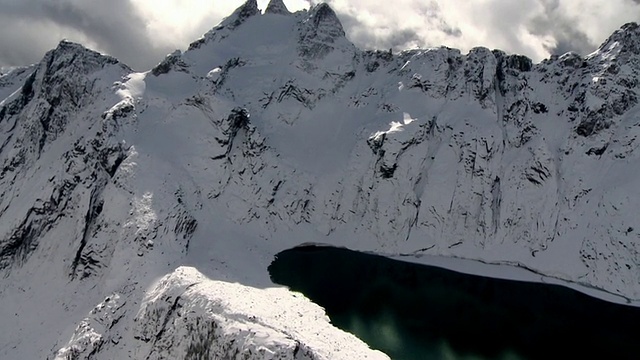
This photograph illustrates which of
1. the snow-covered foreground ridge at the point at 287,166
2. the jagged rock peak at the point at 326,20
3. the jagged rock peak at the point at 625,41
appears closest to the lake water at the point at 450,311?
the snow-covered foreground ridge at the point at 287,166

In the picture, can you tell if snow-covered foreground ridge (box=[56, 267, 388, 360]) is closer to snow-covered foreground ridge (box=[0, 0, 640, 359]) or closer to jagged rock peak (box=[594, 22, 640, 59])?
snow-covered foreground ridge (box=[0, 0, 640, 359])

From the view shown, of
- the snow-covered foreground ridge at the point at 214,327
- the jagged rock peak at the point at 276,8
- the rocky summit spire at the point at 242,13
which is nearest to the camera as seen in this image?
the snow-covered foreground ridge at the point at 214,327

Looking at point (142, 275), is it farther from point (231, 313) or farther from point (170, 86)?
point (170, 86)

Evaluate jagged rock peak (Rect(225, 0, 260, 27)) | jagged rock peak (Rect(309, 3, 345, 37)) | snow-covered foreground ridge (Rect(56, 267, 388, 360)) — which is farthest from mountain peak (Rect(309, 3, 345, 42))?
snow-covered foreground ridge (Rect(56, 267, 388, 360))

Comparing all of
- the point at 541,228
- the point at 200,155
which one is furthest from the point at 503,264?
the point at 200,155

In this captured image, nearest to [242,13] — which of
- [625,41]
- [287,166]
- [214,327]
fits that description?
[287,166]

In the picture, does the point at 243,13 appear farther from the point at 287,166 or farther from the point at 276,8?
the point at 287,166

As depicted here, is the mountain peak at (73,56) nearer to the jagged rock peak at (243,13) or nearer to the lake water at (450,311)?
the jagged rock peak at (243,13)
